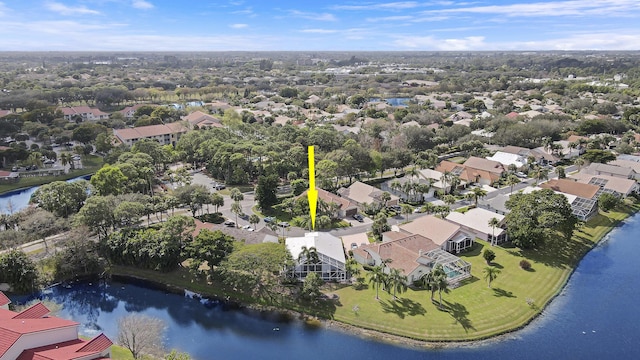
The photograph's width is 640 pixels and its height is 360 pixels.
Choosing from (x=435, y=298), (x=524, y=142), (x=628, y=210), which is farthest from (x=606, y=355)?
(x=524, y=142)

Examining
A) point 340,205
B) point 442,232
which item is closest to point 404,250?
point 442,232

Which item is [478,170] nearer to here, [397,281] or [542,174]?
[542,174]

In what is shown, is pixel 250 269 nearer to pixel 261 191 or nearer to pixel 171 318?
pixel 171 318

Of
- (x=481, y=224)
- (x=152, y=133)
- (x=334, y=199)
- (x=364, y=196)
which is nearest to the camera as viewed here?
(x=481, y=224)

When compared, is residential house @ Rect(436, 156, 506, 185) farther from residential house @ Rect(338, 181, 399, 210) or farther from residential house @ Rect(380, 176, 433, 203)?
residential house @ Rect(338, 181, 399, 210)

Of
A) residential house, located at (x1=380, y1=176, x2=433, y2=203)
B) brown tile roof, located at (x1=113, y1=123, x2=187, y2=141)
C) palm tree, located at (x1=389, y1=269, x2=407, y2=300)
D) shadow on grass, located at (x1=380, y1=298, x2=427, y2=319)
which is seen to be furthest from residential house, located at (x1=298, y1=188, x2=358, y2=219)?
brown tile roof, located at (x1=113, y1=123, x2=187, y2=141)
